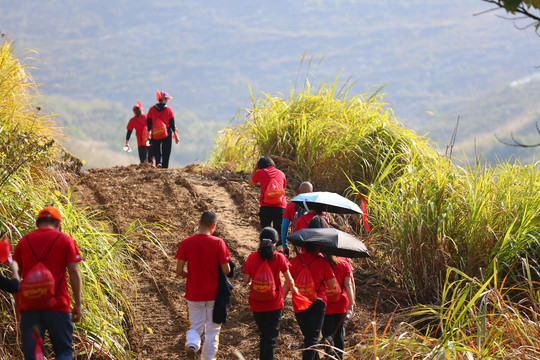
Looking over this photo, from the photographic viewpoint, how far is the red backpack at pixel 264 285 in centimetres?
581

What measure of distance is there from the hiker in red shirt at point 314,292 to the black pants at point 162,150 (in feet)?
28.3

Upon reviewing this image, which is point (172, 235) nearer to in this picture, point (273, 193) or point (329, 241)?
point (273, 193)

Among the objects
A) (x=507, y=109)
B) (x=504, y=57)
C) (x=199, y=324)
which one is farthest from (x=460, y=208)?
(x=504, y=57)

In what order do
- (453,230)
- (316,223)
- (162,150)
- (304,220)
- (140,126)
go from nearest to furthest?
1. (316,223)
2. (304,220)
3. (453,230)
4. (162,150)
5. (140,126)

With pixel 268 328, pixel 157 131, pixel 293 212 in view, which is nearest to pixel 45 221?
pixel 268 328

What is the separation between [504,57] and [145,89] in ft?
342

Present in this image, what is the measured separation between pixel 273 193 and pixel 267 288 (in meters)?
2.71

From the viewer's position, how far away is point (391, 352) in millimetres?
5473

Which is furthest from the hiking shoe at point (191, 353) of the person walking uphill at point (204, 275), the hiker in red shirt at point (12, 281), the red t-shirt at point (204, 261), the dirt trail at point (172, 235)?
the hiker in red shirt at point (12, 281)

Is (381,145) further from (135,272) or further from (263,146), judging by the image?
(135,272)

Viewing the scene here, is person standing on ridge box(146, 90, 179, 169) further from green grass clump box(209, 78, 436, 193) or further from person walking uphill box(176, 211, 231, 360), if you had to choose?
person walking uphill box(176, 211, 231, 360)

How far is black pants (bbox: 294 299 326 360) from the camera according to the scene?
19.1ft

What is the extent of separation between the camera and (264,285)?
5.80 metres

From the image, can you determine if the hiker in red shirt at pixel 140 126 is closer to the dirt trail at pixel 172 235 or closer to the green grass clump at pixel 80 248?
the dirt trail at pixel 172 235
